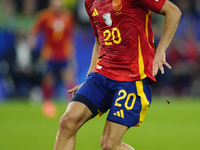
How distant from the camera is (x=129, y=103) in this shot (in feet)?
13.0

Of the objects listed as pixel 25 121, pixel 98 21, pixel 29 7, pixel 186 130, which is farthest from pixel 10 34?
pixel 98 21

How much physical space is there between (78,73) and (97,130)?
496cm

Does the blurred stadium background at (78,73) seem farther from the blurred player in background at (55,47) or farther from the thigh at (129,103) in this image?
the thigh at (129,103)

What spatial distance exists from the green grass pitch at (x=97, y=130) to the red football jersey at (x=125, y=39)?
6.90 feet

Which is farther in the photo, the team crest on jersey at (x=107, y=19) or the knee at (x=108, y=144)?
the team crest on jersey at (x=107, y=19)

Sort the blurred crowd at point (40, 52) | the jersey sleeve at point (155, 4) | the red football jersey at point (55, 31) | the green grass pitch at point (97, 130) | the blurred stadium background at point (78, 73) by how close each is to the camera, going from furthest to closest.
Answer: the blurred crowd at point (40, 52) < the red football jersey at point (55, 31) < the blurred stadium background at point (78, 73) < the green grass pitch at point (97, 130) < the jersey sleeve at point (155, 4)

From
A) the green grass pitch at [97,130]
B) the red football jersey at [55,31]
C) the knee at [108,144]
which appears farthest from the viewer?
the red football jersey at [55,31]

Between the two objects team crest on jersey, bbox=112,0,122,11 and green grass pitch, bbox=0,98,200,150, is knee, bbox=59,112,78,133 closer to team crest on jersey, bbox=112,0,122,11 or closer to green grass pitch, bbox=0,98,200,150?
team crest on jersey, bbox=112,0,122,11

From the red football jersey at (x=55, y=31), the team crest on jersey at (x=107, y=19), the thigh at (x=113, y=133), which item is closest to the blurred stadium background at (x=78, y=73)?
the red football jersey at (x=55, y=31)

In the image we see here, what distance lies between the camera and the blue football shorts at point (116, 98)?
3906 mm

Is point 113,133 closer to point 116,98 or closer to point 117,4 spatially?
point 116,98

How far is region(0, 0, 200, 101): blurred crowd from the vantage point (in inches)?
479

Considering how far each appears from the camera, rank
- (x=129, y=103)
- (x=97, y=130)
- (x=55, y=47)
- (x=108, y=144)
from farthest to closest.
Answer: (x=55, y=47) < (x=97, y=130) < (x=129, y=103) < (x=108, y=144)

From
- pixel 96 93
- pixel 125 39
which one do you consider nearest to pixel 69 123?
pixel 96 93
